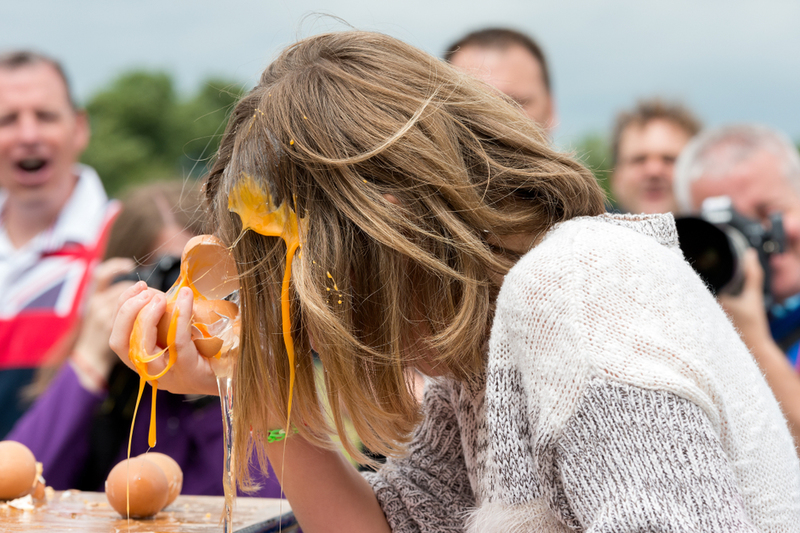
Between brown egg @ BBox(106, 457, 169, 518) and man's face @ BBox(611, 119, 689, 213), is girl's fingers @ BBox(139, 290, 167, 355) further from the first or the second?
man's face @ BBox(611, 119, 689, 213)

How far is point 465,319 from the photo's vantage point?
1.01 m

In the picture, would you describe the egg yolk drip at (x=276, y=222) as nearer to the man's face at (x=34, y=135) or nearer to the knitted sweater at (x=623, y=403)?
the knitted sweater at (x=623, y=403)

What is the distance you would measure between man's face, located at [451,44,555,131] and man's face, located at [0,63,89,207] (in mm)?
1668

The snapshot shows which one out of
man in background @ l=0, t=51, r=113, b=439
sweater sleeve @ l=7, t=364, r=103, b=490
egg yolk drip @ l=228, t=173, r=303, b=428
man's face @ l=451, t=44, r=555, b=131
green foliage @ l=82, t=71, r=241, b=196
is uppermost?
man's face @ l=451, t=44, r=555, b=131

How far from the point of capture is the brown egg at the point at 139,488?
1159 millimetres

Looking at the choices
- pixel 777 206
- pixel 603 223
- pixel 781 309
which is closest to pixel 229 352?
pixel 603 223

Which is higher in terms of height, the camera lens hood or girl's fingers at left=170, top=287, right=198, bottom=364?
girl's fingers at left=170, top=287, right=198, bottom=364

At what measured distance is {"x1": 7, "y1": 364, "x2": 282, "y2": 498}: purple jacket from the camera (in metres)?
2.07

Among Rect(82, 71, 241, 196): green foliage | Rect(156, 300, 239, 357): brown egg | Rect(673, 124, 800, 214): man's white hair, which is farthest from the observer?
Rect(82, 71, 241, 196): green foliage

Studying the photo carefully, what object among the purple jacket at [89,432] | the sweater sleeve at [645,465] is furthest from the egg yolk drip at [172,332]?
the purple jacket at [89,432]

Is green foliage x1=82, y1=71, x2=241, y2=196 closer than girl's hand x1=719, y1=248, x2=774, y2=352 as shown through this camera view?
No

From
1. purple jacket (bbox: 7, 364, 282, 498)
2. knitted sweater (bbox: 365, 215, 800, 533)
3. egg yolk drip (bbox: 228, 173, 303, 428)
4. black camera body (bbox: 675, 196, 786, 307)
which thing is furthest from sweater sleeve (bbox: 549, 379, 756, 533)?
purple jacket (bbox: 7, 364, 282, 498)

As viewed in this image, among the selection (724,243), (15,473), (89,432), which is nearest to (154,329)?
(15,473)

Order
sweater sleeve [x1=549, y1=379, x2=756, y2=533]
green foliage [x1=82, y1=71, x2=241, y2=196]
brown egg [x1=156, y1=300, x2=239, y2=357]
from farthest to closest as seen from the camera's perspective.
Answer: green foliage [x1=82, y1=71, x2=241, y2=196], brown egg [x1=156, y1=300, x2=239, y2=357], sweater sleeve [x1=549, y1=379, x2=756, y2=533]
